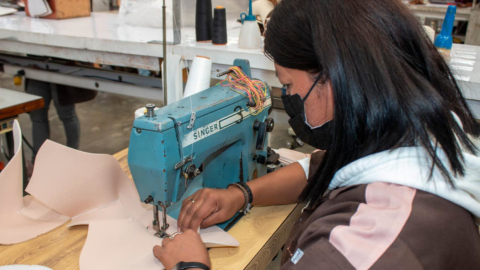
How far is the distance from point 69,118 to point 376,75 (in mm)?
2495

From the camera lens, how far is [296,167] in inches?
49.5

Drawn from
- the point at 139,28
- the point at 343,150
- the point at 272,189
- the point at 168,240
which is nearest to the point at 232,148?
the point at 272,189

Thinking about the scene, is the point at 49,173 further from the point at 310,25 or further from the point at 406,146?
the point at 406,146

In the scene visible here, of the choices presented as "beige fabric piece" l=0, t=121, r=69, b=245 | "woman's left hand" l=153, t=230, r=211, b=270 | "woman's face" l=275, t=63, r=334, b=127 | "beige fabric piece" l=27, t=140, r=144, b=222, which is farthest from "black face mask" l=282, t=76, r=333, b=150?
"beige fabric piece" l=0, t=121, r=69, b=245

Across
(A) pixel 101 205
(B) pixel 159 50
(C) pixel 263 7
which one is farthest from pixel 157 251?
(C) pixel 263 7

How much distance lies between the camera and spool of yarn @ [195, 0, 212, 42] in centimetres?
190

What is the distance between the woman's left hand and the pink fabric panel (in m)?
0.33

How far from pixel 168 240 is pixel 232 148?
1.14 feet

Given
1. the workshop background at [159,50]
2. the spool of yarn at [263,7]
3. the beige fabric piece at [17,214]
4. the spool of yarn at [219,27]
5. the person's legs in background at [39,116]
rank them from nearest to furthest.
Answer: the beige fabric piece at [17,214] < the workshop background at [159,50] < the spool of yarn at [219,27] < the spool of yarn at [263,7] < the person's legs in background at [39,116]

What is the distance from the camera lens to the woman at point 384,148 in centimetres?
64

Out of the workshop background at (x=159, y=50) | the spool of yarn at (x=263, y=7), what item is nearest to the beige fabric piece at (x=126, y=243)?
the workshop background at (x=159, y=50)

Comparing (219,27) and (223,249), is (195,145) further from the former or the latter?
(219,27)

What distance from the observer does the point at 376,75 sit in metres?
0.67

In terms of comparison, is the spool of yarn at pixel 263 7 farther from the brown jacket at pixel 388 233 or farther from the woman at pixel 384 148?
the brown jacket at pixel 388 233
